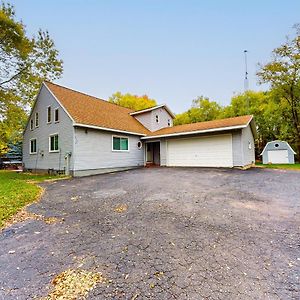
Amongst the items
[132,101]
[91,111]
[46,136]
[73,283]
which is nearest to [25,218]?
[73,283]

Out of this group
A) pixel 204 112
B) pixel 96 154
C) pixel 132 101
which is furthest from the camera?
pixel 132 101

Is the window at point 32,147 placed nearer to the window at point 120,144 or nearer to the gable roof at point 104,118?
the gable roof at point 104,118

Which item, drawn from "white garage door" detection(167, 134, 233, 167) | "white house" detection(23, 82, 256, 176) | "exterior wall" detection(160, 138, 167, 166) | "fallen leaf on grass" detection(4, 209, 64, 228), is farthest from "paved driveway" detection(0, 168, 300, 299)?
"exterior wall" detection(160, 138, 167, 166)

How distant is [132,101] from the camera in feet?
102

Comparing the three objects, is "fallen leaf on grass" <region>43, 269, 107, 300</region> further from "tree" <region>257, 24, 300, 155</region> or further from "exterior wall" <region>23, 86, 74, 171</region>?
"tree" <region>257, 24, 300, 155</region>

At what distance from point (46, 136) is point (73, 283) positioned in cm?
1405

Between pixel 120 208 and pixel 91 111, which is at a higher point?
pixel 91 111

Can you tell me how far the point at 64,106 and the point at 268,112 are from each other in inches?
899

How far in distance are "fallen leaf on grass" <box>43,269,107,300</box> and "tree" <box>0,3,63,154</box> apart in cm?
1632

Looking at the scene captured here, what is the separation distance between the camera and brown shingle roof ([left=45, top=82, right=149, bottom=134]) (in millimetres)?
12789

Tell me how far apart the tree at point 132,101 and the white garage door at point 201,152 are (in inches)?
667

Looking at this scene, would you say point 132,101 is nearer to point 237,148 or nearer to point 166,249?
point 237,148

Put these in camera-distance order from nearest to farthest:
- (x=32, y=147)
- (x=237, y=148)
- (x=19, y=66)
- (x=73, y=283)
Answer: (x=73, y=283), (x=237, y=148), (x=19, y=66), (x=32, y=147)

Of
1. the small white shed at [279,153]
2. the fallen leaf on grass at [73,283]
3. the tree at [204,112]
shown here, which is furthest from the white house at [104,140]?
the tree at [204,112]
